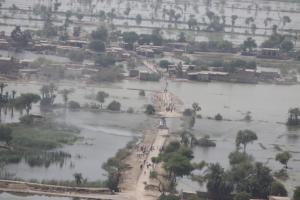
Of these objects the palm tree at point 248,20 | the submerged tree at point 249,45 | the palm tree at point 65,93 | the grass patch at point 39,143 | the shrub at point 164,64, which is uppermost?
the palm tree at point 248,20

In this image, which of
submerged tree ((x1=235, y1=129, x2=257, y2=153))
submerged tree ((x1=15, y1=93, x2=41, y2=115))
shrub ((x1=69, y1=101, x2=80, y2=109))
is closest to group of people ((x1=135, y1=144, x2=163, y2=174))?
submerged tree ((x1=235, y1=129, x2=257, y2=153))

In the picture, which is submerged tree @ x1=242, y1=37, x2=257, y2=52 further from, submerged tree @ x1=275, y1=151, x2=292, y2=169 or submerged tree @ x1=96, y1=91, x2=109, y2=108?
submerged tree @ x1=275, y1=151, x2=292, y2=169

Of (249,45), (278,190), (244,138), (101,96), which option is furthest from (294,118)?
(249,45)

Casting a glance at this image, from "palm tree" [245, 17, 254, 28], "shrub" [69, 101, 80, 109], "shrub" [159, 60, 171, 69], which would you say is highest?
"palm tree" [245, 17, 254, 28]

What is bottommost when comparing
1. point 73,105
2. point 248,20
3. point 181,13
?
point 73,105

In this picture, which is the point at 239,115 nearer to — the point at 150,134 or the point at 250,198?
the point at 150,134

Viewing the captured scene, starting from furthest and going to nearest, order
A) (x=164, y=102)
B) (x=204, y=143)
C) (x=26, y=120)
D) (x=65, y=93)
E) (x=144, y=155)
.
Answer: (x=164, y=102) → (x=65, y=93) → (x=26, y=120) → (x=204, y=143) → (x=144, y=155)

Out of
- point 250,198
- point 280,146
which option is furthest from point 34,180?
point 280,146

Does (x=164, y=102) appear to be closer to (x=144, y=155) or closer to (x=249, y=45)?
(x=144, y=155)

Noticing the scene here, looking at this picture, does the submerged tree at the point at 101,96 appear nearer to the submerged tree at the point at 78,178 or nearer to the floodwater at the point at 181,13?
the submerged tree at the point at 78,178

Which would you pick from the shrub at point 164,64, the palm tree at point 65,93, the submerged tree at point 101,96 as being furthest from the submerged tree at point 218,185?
the shrub at point 164,64

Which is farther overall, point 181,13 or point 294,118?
point 181,13
